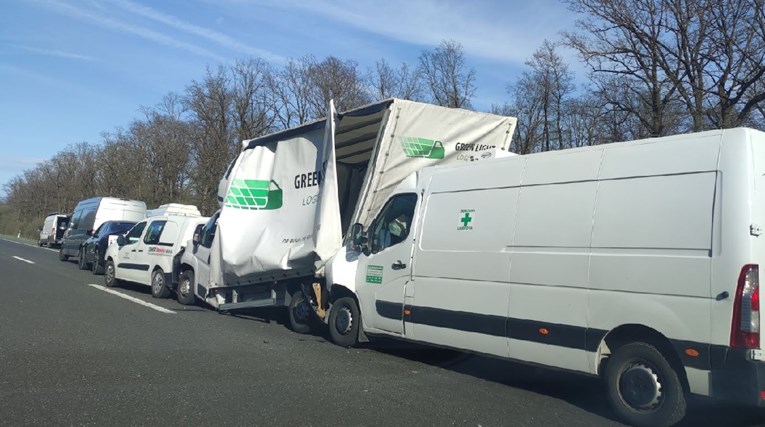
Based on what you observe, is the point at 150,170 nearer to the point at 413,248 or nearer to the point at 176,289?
the point at 176,289

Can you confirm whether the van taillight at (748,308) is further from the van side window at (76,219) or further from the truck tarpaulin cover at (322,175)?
the van side window at (76,219)

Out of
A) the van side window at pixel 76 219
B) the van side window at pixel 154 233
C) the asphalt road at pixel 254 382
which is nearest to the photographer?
the asphalt road at pixel 254 382

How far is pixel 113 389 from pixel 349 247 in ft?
12.3

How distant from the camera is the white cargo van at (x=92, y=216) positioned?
2609 centimetres

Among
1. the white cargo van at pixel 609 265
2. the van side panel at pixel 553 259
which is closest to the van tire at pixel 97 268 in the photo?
the white cargo van at pixel 609 265

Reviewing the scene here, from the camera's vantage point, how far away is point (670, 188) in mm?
5605

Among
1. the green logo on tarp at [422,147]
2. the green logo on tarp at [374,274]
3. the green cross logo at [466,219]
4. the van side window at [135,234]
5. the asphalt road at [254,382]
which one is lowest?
the asphalt road at [254,382]

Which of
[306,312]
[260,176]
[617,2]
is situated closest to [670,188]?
[306,312]

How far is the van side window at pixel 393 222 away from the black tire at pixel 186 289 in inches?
239

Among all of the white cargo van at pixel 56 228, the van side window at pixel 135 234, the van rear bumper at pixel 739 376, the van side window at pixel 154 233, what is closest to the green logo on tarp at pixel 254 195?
the van side window at pixel 154 233

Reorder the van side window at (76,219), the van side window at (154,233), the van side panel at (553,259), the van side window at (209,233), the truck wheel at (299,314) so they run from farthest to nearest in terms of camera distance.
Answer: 1. the van side window at (76,219)
2. the van side window at (154,233)
3. the van side window at (209,233)
4. the truck wheel at (299,314)
5. the van side panel at (553,259)

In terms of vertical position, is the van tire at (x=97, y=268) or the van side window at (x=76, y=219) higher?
the van side window at (x=76, y=219)

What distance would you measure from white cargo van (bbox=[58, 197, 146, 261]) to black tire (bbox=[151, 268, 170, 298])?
40.2 ft

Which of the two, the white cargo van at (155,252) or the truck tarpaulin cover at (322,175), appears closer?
the truck tarpaulin cover at (322,175)
